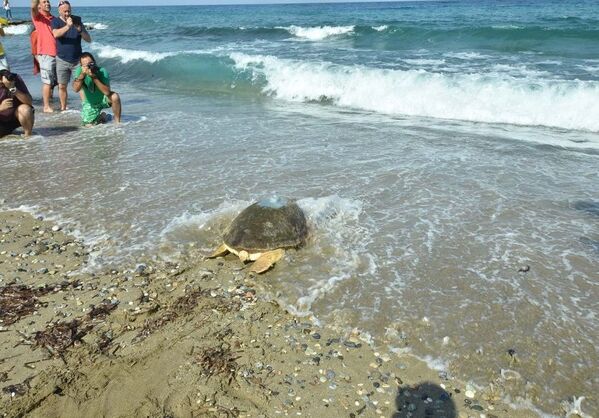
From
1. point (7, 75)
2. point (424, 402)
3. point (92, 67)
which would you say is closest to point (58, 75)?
point (92, 67)

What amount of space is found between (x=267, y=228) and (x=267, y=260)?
0.30 m

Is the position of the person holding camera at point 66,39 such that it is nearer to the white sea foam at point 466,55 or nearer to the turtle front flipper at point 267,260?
the turtle front flipper at point 267,260

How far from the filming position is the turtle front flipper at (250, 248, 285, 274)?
142 inches

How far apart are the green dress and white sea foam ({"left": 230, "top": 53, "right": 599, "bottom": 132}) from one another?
16.3ft

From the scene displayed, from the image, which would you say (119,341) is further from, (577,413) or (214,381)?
(577,413)

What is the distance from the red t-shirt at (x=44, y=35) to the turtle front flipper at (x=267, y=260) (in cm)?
729

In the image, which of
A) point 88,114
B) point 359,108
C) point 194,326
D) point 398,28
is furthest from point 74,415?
point 398,28

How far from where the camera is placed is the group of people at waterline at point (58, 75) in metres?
6.94

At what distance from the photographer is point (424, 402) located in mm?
2430

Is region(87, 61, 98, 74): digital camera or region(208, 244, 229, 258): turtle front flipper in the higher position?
region(87, 61, 98, 74): digital camera

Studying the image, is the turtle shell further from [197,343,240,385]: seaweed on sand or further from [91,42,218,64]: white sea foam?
[91,42,218,64]: white sea foam

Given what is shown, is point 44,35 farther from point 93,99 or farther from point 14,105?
point 14,105

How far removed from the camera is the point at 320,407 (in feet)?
7.89

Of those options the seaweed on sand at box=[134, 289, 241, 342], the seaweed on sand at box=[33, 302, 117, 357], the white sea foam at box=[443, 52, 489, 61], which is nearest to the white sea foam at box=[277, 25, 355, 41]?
the white sea foam at box=[443, 52, 489, 61]
